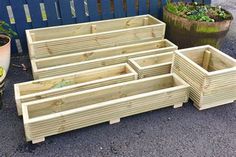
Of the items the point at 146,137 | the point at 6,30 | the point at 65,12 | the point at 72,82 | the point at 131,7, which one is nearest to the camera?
the point at 146,137

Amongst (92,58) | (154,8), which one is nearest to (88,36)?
(92,58)

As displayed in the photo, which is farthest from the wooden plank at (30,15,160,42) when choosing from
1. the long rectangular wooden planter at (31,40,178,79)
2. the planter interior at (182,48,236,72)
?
the planter interior at (182,48,236,72)

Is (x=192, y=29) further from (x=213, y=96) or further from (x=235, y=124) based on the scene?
(x=235, y=124)

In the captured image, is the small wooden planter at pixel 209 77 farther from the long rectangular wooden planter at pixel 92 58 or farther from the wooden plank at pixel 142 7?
the wooden plank at pixel 142 7

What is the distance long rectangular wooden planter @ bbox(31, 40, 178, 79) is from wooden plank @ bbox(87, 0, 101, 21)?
714 millimetres

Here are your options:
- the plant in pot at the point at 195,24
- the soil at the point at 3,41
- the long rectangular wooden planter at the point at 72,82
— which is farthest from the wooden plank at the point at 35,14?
the plant in pot at the point at 195,24

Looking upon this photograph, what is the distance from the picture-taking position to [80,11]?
327 cm

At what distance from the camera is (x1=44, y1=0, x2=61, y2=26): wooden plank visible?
3.11 metres

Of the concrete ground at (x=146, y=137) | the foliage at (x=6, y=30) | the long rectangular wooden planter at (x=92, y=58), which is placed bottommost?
the concrete ground at (x=146, y=137)

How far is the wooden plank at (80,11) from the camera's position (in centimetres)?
322

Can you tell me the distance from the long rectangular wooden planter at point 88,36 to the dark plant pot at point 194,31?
0.15 metres

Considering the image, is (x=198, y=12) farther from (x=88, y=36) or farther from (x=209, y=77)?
(x=88, y=36)

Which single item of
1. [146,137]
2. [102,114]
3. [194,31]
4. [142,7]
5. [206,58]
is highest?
[142,7]

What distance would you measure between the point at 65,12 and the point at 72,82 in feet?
3.82
